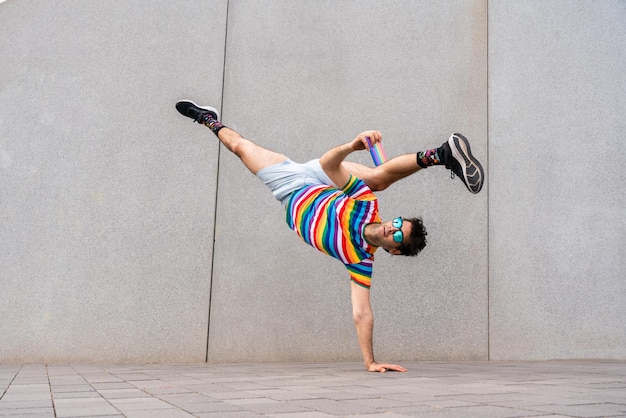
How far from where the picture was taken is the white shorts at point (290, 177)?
123 inches

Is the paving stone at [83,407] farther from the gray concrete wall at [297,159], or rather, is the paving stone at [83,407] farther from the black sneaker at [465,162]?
the gray concrete wall at [297,159]

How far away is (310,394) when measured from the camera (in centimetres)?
199

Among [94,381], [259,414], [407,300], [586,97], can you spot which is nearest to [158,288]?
[94,381]

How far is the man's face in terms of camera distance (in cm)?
270

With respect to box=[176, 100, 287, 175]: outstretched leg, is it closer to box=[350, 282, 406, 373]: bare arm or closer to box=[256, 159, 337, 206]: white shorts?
box=[256, 159, 337, 206]: white shorts

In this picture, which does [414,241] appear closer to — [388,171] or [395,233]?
[395,233]

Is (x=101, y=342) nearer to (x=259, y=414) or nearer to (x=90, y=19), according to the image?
(x=90, y=19)

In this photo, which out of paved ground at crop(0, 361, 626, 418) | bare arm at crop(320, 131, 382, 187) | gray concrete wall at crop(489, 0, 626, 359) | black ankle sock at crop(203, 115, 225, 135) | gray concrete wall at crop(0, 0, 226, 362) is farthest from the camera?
gray concrete wall at crop(489, 0, 626, 359)

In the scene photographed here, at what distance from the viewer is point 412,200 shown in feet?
14.3

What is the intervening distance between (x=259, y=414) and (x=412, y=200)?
118 inches

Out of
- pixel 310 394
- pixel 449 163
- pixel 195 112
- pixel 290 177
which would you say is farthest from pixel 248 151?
pixel 310 394

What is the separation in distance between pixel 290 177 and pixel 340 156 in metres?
0.40

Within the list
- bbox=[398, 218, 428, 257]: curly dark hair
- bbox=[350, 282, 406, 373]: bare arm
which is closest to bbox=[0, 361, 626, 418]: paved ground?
bbox=[350, 282, 406, 373]: bare arm

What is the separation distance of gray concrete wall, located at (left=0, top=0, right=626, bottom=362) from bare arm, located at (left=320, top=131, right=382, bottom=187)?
121 cm
